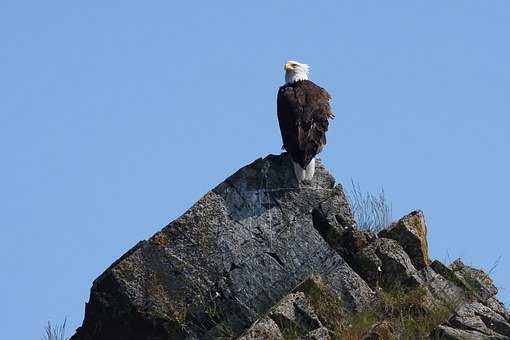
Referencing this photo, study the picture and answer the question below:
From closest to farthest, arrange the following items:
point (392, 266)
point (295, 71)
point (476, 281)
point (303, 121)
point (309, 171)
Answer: point (392, 266) → point (476, 281) → point (309, 171) → point (303, 121) → point (295, 71)

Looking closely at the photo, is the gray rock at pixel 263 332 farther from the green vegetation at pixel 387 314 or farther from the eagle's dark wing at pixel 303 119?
the eagle's dark wing at pixel 303 119

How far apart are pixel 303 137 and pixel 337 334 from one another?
3.35m

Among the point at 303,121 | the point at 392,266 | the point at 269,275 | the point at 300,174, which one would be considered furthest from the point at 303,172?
the point at 392,266

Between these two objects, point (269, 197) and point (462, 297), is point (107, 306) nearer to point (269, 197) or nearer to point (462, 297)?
point (269, 197)

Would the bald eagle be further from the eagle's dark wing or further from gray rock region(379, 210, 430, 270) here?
gray rock region(379, 210, 430, 270)

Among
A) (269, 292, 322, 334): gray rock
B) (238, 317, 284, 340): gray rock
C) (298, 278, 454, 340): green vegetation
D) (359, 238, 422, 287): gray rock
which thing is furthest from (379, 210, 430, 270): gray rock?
(238, 317, 284, 340): gray rock

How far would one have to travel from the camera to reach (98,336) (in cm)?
1747

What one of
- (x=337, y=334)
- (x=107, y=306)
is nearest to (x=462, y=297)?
(x=337, y=334)

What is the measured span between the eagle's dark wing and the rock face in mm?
568

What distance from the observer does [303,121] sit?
18938 millimetres

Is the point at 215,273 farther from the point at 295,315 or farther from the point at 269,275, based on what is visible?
the point at 295,315

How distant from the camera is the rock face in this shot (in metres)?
16.9

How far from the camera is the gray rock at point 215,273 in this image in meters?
17.2

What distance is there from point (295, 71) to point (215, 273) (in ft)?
13.8
